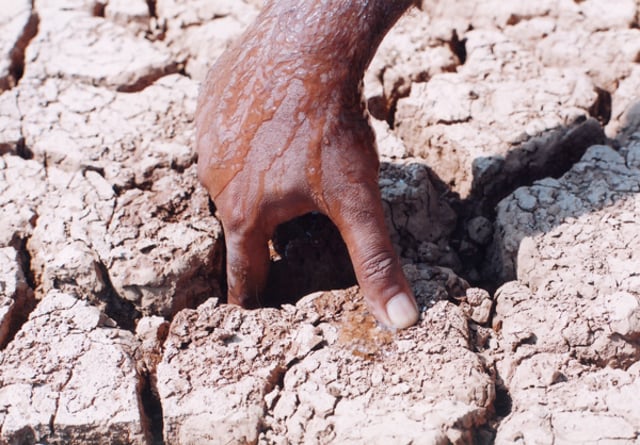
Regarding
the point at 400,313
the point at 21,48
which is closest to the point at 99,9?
the point at 21,48

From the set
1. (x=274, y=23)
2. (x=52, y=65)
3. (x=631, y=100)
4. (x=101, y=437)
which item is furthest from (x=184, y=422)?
(x=631, y=100)

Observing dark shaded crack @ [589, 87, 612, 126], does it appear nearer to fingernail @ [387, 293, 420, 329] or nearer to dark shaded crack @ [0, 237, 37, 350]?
fingernail @ [387, 293, 420, 329]

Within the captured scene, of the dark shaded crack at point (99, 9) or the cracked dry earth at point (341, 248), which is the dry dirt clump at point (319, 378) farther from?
the dark shaded crack at point (99, 9)

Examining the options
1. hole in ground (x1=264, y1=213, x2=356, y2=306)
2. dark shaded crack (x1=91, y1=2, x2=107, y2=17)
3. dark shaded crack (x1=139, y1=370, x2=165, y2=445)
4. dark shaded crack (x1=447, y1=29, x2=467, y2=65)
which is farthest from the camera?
dark shaded crack (x1=91, y1=2, x2=107, y2=17)

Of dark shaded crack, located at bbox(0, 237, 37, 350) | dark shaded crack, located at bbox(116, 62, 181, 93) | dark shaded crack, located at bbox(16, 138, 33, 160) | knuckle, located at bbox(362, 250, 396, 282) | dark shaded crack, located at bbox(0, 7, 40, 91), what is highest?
dark shaded crack, located at bbox(0, 7, 40, 91)

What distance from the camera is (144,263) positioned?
1.98 m

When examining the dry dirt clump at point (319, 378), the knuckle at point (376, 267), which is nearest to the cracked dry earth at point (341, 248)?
the dry dirt clump at point (319, 378)

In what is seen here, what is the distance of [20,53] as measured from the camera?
264 cm

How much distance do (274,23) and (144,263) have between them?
69cm

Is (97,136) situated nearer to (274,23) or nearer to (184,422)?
(274,23)

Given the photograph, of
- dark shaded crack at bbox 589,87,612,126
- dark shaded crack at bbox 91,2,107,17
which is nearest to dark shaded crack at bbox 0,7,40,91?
dark shaded crack at bbox 91,2,107,17

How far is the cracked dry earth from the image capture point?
1647 millimetres

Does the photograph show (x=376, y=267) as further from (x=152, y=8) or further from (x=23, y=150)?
(x=152, y=8)

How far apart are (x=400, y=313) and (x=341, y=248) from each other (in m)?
0.39
